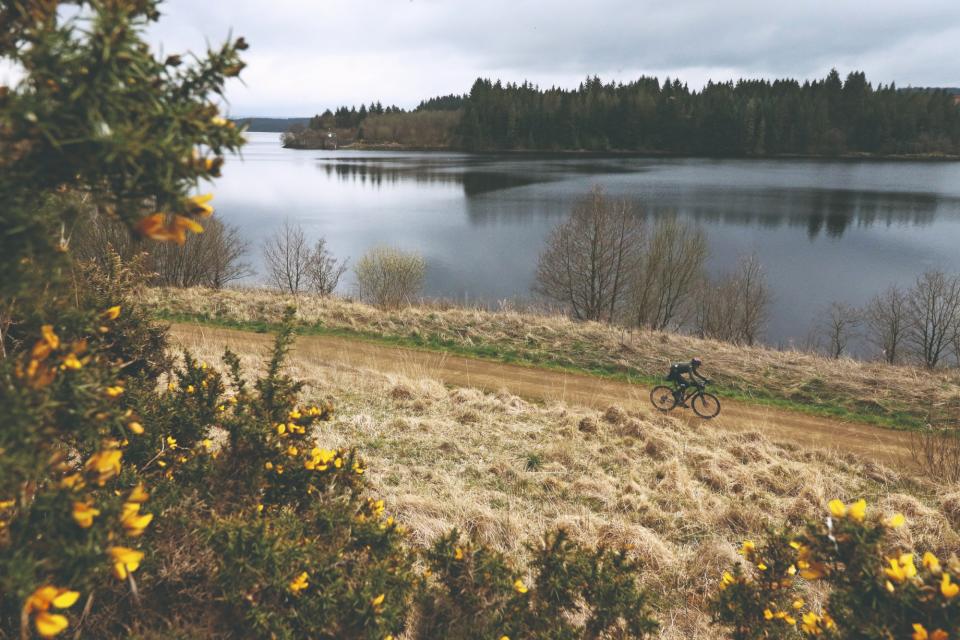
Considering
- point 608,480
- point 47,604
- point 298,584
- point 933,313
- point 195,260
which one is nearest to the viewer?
point 47,604

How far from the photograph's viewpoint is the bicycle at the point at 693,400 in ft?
38.1

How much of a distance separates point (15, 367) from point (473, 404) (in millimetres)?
9253

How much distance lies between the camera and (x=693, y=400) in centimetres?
1159

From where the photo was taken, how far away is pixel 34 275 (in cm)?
149

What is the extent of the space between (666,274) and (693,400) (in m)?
20.3

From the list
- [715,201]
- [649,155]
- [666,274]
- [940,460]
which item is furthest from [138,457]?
[649,155]

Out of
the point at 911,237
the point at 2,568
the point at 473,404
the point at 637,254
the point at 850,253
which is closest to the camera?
the point at 2,568

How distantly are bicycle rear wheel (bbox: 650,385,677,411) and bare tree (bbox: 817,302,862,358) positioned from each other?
19156 mm

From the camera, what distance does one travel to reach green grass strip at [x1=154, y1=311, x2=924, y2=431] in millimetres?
12234

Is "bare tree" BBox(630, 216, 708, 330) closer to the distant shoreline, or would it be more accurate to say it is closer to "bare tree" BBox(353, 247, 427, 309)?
"bare tree" BBox(353, 247, 427, 309)

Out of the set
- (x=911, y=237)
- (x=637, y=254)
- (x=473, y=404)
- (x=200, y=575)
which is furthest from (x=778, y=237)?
(x=200, y=575)

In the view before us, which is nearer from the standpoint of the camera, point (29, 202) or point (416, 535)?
point (29, 202)

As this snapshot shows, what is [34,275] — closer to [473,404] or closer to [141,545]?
[141,545]

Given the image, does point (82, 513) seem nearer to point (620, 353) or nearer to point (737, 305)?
point (620, 353)
